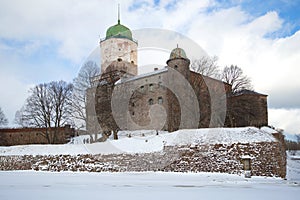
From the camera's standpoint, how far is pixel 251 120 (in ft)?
113

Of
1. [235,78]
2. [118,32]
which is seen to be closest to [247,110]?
[235,78]

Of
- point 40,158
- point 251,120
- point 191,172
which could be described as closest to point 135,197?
point 191,172

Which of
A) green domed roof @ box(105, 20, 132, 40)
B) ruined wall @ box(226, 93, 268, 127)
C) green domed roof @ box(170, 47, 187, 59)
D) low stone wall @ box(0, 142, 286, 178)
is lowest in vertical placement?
low stone wall @ box(0, 142, 286, 178)

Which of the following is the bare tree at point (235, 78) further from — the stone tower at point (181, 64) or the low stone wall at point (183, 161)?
the low stone wall at point (183, 161)

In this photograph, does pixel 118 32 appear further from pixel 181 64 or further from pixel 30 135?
pixel 30 135

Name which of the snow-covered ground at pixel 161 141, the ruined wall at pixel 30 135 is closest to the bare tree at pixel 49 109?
the ruined wall at pixel 30 135

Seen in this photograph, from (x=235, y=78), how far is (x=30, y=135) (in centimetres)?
2626

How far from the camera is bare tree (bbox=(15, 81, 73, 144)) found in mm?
34156

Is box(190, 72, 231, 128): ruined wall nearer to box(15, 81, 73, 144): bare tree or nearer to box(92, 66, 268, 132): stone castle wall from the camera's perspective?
box(92, 66, 268, 132): stone castle wall

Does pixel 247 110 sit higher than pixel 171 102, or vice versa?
pixel 171 102

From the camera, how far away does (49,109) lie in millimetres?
34719

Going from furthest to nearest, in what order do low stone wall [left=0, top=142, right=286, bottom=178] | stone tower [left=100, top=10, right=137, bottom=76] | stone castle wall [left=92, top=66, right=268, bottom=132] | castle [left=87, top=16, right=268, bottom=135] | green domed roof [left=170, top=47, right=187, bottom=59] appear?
stone tower [left=100, top=10, right=137, bottom=76] → green domed roof [left=170, top=47, right=187, bottom=59] → stone castle wall [left=92, top=66, right=268, bottom=132] → castle [left=87, top=16, right=268, bottom=135] → low stone wall [left=0, top=142, right=286, bottom=178]

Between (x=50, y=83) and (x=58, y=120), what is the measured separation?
5957 millimetres

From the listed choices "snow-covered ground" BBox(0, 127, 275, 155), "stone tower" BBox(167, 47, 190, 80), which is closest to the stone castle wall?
"stone tower" BBox(167, 47, 190, 80)
